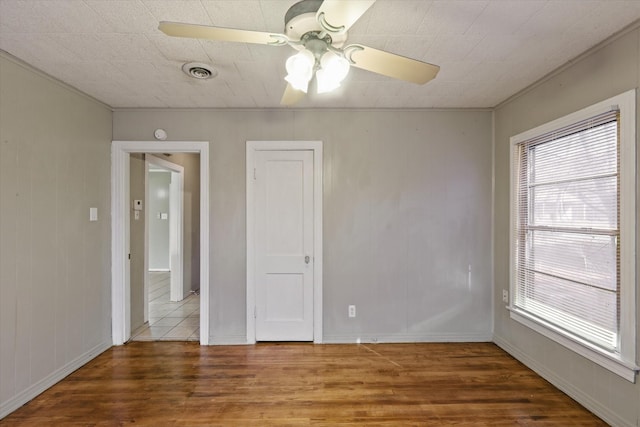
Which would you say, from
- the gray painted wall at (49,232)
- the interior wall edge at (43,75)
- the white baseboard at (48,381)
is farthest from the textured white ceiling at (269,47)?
the white baseboard at (48,381)

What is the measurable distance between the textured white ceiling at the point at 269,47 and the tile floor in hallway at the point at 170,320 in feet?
8.05

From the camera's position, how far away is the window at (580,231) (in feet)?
5.87

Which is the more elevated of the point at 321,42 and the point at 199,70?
the point at 199,70

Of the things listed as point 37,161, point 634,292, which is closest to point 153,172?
point 37,161

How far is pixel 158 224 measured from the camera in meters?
7.06

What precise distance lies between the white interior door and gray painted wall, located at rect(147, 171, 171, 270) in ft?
16.4

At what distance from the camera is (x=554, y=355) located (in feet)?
7.64

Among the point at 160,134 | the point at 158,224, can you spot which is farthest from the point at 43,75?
the point at 158,224

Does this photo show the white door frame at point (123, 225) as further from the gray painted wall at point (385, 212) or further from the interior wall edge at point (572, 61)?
the interior wall edge at point (572, 61)

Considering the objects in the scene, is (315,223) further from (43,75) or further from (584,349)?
(43,75)

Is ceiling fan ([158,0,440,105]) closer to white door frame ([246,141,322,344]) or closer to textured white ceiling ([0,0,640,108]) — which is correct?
textured white ceiling ([0,0,640,108])

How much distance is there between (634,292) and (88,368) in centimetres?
403

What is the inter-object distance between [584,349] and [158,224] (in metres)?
7.58

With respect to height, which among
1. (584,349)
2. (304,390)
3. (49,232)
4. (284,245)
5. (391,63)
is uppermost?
(391,63)
